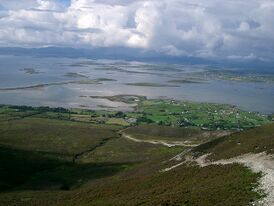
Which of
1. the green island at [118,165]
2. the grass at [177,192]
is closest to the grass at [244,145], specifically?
the green island at [118,165]

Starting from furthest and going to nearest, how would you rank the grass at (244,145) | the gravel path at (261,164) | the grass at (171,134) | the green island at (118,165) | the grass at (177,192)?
the grass at (171,134) < the grass at (244,145) < the green island at (118,165) < the grass at (177,192) < the gravel path at (261,164)

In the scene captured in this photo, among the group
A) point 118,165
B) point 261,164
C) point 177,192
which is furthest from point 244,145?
point 118,165

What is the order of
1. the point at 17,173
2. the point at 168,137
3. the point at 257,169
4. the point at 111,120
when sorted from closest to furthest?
the point at 257,169 < the point at 17,173 < the point at 168,137 < the point at 111,120

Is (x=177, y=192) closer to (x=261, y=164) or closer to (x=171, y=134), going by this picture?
(x=261, y=164)

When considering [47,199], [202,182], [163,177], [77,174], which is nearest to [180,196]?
[202,182]

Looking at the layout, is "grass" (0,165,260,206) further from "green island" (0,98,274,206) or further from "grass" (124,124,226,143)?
"grass" (124,124,226,143)

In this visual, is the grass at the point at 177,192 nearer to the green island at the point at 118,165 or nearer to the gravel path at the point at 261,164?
the green island at the point at 118,165

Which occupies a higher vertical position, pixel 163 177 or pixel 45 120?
pixel 163 177

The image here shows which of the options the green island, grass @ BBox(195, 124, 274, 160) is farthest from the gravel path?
grass @ BBox(195, 124, 274, 160)

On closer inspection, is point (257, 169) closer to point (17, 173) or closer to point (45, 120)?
point (17, 173)
